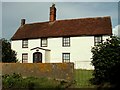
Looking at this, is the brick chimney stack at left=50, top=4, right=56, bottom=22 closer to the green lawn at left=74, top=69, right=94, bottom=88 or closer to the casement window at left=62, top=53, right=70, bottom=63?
the casement window at left=62, top=53, right=70, bottom=63

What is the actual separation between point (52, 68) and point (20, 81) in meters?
2.78

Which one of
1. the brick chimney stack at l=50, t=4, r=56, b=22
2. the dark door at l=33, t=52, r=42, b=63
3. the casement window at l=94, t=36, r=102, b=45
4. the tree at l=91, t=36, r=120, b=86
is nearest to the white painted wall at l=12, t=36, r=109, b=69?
Answer: the casement window at l=94, t=36, r=102, b=45

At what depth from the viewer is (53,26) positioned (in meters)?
39.4

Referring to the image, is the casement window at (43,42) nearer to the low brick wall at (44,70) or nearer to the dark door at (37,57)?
the dark door at (37,57)

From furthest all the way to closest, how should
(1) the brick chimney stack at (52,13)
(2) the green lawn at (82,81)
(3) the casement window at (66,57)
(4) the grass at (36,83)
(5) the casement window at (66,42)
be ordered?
(1) the brick chimney stack at (52,13)
(5) the casement window at (66,42)
(3) the casement window at (66,57)
(4) the grass at (36,83)
(2) the green lawn at (82,81)

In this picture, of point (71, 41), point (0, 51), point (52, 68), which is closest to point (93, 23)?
point (71, 41)

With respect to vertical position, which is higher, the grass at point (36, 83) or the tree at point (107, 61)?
the tree at point (107, 61)

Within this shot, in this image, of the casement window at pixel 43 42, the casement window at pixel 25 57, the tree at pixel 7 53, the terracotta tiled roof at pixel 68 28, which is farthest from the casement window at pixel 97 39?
the tree at pixel 7 53

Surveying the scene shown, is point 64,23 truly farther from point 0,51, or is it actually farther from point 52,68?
point 52,68

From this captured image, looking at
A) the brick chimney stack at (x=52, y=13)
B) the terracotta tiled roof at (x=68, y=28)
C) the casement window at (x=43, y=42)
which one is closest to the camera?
the terracotta tiled roof at (x=68, y=28)

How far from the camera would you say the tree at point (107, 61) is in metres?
16.3

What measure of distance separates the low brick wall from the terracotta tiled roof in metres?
15.4

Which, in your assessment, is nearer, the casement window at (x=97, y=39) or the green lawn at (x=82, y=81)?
the green lawn at (x=82, y=81)

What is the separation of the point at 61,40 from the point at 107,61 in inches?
754
